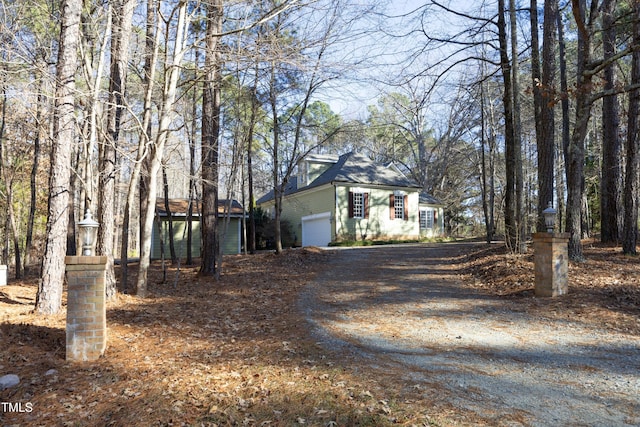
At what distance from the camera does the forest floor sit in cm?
314

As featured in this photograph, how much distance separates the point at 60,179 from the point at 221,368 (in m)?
3.94

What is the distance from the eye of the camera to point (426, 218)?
1024 inches

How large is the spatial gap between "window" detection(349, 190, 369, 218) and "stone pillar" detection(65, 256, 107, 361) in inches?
702

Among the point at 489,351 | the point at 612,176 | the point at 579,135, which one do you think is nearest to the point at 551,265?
the point at 579,135

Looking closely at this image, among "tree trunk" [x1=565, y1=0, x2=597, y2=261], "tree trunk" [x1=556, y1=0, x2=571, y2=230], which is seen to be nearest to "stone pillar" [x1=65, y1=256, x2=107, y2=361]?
"tree trunk" [x1=556, y1=0, x2=571, y2=230]

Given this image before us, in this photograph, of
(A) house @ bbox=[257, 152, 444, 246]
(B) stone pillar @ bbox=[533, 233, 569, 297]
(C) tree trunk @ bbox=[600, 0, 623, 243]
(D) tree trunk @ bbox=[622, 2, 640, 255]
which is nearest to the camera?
(B) stone pillar @ bbox=[533, 233, 569, 297]

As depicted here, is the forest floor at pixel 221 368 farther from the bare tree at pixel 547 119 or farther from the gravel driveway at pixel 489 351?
the bare tree at pixel 547 119

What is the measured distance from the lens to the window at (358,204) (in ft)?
71.4

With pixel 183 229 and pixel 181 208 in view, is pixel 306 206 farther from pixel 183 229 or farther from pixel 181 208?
pixel 183 229

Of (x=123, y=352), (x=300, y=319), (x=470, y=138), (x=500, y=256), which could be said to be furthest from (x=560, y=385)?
(x=470, y=138)

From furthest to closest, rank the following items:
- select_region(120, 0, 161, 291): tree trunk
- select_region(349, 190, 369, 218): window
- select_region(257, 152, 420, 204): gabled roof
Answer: select_region(257, 152, 420, 204): gabled roof < select_region(349, 190, 369, 218): window < select_region(120, 0, 161, 291): tree trunk

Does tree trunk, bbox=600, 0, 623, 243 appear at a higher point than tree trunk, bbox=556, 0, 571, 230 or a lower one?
lower

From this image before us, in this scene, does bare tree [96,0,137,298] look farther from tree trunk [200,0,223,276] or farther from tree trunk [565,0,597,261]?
tree trunk [565,0,597,261]

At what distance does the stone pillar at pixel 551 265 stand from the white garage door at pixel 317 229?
48.8 feet
